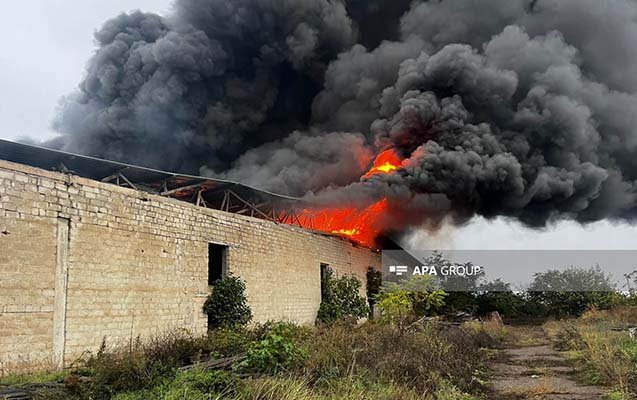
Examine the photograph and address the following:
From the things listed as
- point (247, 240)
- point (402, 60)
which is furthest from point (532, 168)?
point (247, 240)

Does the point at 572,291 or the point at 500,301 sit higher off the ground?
the point at 572,291

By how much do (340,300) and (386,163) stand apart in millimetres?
5560

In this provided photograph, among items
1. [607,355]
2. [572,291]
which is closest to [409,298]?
[607,355]

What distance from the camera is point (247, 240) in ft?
48.2

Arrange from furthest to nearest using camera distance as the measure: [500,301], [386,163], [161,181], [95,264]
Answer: [500,301] < [386,163] < [161,181] < [95,264]

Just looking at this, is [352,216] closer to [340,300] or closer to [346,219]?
[346,219]

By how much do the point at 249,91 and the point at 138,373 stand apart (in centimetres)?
1956

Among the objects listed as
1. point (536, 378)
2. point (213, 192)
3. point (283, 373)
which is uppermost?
point (213, 192)

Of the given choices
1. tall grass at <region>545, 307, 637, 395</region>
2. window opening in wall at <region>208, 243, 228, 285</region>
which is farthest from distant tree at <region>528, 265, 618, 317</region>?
window opening in wall at <region>208, 243, 228, 285</region>

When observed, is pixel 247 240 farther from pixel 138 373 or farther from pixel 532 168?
pixel 532 168

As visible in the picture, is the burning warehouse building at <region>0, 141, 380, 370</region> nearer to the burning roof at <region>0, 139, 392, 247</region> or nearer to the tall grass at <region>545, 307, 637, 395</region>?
the burning roof at <region>0, 139, 392, 247</region>

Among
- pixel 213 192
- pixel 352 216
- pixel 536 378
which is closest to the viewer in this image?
pixel 536 378

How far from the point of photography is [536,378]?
9.91m

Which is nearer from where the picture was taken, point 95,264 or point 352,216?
point 95,264
